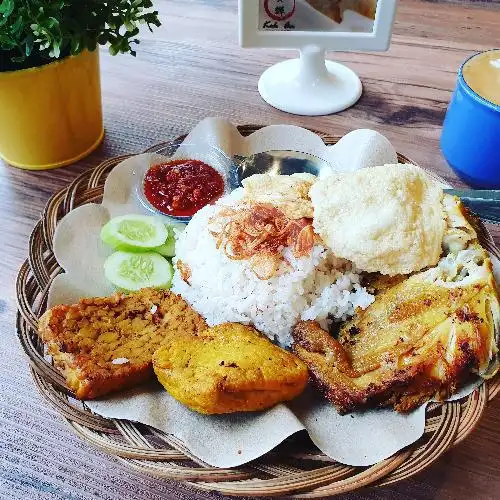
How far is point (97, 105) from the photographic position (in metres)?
2.63

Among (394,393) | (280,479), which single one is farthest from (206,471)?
(394,393)

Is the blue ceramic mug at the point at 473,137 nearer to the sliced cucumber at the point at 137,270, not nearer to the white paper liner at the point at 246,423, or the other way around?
the white paper liner at the point at 246,423

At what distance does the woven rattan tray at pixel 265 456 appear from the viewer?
1.43 meters

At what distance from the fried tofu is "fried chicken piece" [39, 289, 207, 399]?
9 cm

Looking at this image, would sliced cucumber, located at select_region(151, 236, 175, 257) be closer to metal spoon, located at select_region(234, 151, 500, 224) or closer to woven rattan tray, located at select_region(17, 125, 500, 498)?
metal spoon, located at select_region(234, 151, 500, 224)

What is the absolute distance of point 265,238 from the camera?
2.00 m

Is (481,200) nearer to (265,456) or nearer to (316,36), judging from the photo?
(316,36)

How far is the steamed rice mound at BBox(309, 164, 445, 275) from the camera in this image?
1.85 m

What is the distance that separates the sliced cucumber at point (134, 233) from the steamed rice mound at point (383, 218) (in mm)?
618

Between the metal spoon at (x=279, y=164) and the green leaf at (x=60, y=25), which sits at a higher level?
the green leaf at (x=60, y=25)

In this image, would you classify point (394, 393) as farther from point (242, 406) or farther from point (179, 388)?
Answer: point (179, 388)

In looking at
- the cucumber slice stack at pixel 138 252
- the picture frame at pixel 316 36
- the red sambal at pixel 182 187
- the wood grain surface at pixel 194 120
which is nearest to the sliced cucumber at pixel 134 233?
the cucumber slice stack at pixel 138 252

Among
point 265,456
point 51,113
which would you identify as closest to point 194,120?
point 51,113

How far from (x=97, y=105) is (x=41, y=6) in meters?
0.67
